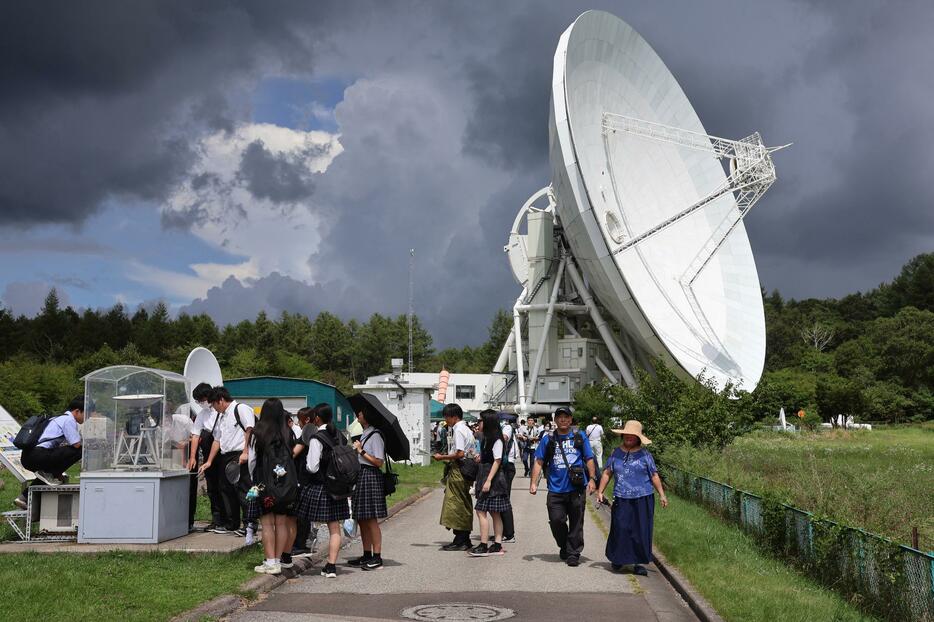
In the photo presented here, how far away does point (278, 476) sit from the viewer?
9.79 metres

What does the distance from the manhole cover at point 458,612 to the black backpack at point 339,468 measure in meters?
2.05

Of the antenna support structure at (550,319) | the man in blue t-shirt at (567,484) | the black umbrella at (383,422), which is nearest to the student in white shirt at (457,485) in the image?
the man in blue t-shirt at (567,484)

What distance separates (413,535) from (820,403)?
65058 millimetres

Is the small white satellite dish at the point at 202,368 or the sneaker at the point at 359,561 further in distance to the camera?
the small white satellite dish at the point at 202,368

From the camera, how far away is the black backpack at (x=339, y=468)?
1023 centimetres

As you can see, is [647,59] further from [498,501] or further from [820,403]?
[820,403]

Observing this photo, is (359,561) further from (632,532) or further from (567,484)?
(632,532)

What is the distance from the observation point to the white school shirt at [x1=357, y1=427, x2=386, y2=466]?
35.8ft

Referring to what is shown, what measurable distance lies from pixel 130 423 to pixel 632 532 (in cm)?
653

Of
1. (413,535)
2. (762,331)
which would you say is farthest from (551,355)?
(413,535)

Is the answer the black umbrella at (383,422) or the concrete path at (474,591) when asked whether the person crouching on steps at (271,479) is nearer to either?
the concrete path at (474,591)

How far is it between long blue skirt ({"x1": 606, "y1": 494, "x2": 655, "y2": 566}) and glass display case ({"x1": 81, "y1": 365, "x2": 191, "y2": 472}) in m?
5.77

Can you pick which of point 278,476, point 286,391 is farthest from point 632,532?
point 286,391

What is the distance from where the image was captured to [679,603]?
30.0 ft
